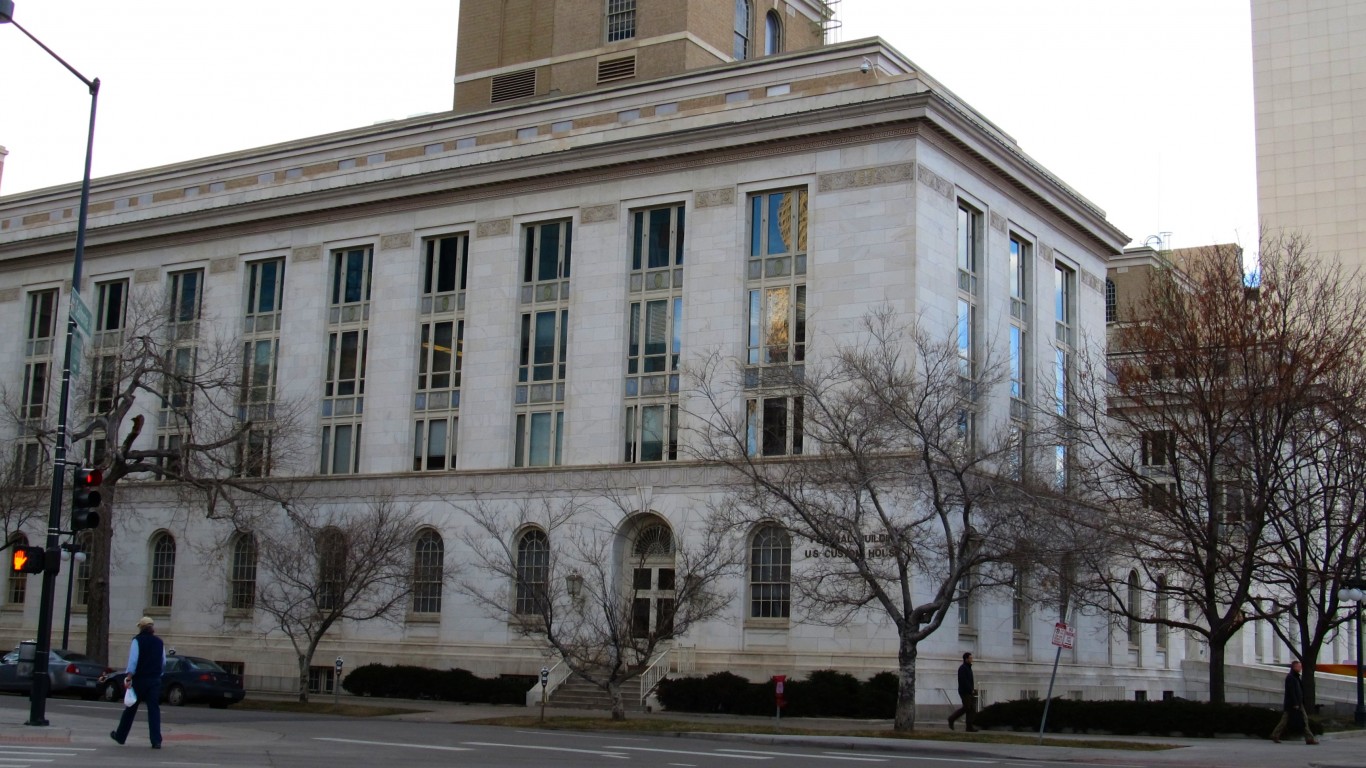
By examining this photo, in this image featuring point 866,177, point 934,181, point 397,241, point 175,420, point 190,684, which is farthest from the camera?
point 175,420

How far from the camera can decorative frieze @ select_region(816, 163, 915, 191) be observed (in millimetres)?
46031

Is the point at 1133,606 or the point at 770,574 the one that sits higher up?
the point at 770,574

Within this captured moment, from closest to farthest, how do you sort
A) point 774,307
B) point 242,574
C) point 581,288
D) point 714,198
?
point 774,307, point 714,198, point 581,288, point 242,574

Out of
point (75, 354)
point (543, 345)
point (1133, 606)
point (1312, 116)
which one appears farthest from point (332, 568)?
point (1312, 116)

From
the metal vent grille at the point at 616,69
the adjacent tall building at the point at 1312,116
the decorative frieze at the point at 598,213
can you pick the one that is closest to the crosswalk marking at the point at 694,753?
the decorative frieze at the point at 598,213

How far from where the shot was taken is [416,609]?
5231 centimetres

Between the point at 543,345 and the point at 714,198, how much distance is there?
7.86 metres

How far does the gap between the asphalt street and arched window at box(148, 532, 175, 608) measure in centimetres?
2049

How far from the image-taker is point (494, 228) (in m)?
53.2

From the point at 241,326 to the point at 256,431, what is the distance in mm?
6748

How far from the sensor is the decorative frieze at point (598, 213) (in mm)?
51000

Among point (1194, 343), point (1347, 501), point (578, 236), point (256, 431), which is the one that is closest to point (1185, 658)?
point (1347, 501)

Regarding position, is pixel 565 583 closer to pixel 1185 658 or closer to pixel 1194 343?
pixel 1194 343

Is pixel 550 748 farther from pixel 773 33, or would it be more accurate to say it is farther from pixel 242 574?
pixel 773 33
